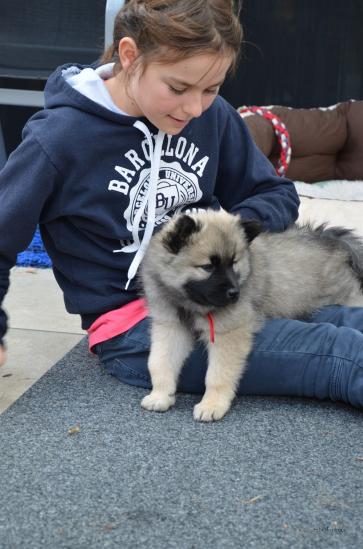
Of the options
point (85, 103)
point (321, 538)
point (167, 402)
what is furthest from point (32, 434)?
point (85, 103)

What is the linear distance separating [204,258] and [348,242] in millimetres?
845

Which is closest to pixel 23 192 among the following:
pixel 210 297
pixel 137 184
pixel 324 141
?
pixel 137 184

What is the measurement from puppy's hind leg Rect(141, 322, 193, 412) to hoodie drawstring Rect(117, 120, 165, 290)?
9.6 inches

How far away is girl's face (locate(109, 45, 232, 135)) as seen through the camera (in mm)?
2115

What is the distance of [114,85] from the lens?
242cm

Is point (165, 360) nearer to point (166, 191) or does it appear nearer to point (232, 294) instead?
point (232, 294)

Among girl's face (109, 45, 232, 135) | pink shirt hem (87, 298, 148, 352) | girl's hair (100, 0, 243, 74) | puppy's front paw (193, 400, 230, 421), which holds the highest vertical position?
girl's hair (100, 0, 243, 74)

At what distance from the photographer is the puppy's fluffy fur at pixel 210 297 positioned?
218 centimetres

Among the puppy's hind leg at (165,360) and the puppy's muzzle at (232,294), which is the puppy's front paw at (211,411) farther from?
the puppy's muzzle at (232,294)

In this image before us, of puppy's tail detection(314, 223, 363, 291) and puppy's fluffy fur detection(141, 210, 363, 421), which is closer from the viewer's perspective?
puppy's fluffy fur detection(141, 210, 363, 421)

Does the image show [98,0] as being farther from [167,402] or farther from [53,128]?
[167,402]

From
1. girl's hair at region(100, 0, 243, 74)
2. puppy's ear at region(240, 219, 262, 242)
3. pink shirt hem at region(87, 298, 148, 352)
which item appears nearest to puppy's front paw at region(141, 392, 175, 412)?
pink shirt hem at region(87, 298, 148, 352)

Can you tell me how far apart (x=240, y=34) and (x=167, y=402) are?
1.12m

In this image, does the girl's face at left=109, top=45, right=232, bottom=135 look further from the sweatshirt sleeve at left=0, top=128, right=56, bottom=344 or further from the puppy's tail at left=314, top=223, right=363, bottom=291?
the puppy's tail at left=314, top=223, right=363, bottom=291
